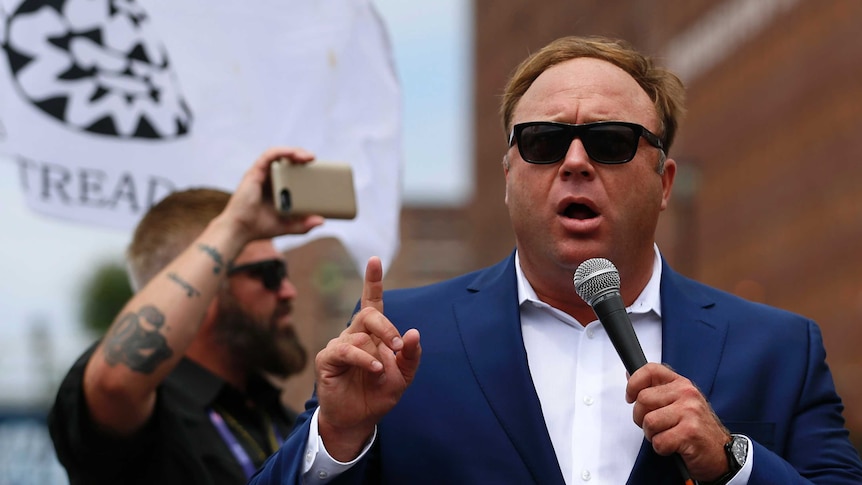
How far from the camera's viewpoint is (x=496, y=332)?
3475mm

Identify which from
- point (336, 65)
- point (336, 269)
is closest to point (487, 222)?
point (336, 269)

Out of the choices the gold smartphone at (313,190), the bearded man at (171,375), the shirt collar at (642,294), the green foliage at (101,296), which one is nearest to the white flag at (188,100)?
the bearded man at (171,375)

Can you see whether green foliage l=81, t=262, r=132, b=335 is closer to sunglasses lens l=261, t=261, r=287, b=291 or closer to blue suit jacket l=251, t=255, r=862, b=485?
sunglasses lens l=261, t=261, r=287, b=291

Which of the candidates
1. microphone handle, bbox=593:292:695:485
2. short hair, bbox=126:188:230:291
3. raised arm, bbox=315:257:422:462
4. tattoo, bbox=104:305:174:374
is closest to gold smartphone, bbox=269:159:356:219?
tattoo, bbox=104:305:174:374

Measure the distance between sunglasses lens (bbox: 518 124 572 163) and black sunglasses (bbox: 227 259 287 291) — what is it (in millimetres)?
2037

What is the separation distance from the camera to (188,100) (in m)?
5.81

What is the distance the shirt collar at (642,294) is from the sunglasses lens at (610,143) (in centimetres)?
34

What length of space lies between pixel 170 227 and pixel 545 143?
1.98 m

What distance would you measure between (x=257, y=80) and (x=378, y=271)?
9.86ft

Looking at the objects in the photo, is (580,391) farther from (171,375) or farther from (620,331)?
(171,375)

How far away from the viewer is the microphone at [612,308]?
2996 mm

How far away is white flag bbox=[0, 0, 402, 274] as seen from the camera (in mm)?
5359

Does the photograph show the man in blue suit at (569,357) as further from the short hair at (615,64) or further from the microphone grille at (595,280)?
the microphone grille at (595,280)

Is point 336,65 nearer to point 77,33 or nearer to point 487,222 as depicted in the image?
point 77,33
